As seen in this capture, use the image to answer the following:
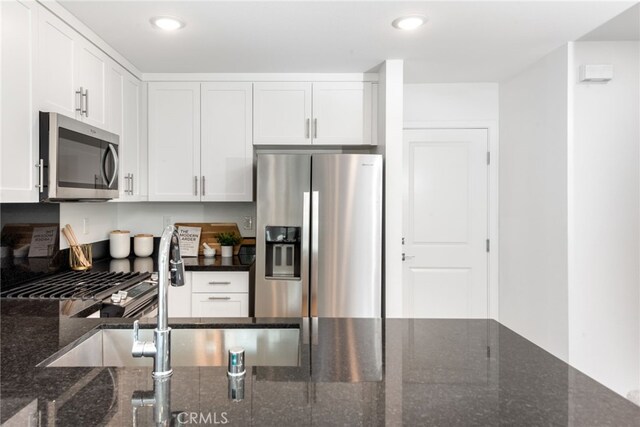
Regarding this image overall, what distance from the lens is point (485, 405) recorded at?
0.83 meters

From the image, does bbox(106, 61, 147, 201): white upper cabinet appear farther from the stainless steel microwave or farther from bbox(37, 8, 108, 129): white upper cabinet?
the stainless steel microwave

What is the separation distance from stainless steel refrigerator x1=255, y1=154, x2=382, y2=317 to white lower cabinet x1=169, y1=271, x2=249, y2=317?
1.49 ft

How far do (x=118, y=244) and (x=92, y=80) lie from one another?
1283mm

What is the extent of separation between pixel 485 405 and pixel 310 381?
13.9 inches

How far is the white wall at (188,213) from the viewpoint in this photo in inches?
141

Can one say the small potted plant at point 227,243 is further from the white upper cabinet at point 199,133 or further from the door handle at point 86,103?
the door handle at point 86,103

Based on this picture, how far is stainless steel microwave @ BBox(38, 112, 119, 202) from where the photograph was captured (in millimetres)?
1896

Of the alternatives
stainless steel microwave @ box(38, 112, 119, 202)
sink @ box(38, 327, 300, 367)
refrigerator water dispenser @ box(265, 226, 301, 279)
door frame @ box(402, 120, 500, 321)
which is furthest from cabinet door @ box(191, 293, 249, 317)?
door frame @ box(402, 120, 500, 321)

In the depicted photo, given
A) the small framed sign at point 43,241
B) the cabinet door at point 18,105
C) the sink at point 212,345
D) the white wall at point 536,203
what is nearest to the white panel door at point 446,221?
the white wall at point 536,203

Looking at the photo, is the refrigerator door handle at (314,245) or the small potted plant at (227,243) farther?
the small potted plant at (227,243)

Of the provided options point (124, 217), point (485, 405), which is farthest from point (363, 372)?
point (124, 217)

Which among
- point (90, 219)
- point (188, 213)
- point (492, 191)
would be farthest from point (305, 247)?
point (492, 191)

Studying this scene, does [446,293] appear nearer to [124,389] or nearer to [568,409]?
[568,409]

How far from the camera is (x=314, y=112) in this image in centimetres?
320
